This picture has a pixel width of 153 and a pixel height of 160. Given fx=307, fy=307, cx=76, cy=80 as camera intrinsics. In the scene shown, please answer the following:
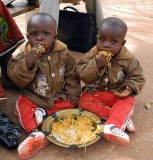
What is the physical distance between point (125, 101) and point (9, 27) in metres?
1.23

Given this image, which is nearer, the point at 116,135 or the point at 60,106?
the point at 116,135

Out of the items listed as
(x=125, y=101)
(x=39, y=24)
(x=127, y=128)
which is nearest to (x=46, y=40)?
(x=39, y=24)

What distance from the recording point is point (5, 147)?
2.21 meters

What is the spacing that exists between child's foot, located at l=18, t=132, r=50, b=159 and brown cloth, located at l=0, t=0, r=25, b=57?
1.00 meters

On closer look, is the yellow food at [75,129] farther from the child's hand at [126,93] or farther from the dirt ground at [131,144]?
the child's hand at [126,93]

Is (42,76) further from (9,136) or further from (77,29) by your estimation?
(77,29)

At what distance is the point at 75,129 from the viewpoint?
2354 mm

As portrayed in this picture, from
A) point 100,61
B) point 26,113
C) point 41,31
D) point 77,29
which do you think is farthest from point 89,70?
point 77,29

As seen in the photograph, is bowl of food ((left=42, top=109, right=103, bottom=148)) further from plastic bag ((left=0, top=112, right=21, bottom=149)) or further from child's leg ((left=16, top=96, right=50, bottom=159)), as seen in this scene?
plastic bag ((left=0, top=112, right=21, bottom=149))

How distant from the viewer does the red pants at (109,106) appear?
2.33m

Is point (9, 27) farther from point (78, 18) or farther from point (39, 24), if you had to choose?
point (78, 18)

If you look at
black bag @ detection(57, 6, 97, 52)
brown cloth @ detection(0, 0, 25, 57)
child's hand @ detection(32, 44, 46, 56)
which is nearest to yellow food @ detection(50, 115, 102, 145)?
child's hand @ detection(32, 44, 46, 56)

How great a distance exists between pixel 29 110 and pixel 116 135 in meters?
0.73

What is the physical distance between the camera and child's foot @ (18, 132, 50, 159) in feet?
6.72
